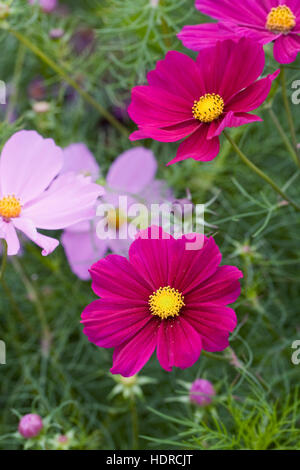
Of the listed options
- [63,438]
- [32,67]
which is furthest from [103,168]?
[63,438]

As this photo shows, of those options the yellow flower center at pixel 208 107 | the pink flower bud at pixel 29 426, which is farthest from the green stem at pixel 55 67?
the pink flower bud at pixel 29 426

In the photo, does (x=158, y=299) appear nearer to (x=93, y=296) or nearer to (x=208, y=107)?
(x=208, y=107)

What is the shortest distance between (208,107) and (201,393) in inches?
9.5

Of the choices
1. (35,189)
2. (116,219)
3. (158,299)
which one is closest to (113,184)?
(116,219)

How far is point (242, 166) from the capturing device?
75 cm

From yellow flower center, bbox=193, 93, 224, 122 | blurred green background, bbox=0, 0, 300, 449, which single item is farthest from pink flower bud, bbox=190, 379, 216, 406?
yellow flower center, bbox=193, 93, 224, 122

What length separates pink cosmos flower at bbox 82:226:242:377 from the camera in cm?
42

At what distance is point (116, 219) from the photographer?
0.63 m

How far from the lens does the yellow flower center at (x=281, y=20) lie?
477mm

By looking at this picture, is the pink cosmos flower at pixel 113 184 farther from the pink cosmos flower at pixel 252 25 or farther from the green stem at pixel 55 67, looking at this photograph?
the pink cosmos flower at pixel 252 25

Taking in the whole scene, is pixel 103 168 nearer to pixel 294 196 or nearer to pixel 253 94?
pixel 294 196

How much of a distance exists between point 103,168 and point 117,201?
5.4 inches

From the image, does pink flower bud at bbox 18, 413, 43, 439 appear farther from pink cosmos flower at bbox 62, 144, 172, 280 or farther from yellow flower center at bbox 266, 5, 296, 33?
yellow flower center at bbox 266, 5, 296, 33

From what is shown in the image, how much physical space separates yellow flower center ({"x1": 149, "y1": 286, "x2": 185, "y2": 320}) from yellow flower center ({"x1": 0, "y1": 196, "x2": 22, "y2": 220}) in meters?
0.14
